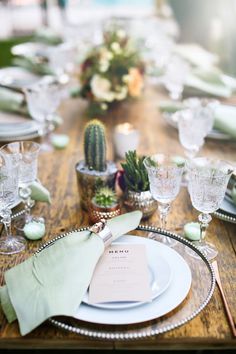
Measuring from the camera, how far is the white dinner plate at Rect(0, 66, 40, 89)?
1.82m

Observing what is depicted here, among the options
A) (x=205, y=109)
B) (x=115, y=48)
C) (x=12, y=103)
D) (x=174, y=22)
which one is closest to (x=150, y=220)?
(x=205, y=109)

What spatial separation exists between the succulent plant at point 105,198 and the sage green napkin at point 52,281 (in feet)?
0.41

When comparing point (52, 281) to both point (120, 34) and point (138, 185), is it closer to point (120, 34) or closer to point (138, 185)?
point (138, 185)

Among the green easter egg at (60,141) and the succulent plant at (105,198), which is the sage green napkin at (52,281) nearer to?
the succulent plant at (105,198)

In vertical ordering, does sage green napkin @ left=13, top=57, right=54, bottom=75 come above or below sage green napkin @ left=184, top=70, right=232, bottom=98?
below

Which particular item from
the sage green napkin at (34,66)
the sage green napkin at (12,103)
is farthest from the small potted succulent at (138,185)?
the sage green napkin at (34,66)

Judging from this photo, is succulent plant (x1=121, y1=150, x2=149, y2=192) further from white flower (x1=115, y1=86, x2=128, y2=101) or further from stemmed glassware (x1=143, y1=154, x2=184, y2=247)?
white flower (x1=115, y1=86, x2=128, y2=101)

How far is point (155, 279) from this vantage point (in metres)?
0.80

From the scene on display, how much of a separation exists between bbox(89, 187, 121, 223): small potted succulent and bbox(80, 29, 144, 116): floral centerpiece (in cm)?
71

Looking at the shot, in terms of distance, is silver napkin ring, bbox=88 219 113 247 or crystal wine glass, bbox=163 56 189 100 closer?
silver napkin ring, bbox=88 219 113 247

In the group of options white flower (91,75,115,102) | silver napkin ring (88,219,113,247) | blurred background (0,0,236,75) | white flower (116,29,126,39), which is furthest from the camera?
blurred background (0,0,236,75)

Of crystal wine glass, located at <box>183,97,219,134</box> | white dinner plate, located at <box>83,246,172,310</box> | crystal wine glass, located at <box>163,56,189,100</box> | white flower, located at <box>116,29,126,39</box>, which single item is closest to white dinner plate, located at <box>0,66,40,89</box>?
white flower, located at <box>116,29,126,39</box>

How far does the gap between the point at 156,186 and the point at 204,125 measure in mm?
421

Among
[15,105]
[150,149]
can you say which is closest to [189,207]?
[150,149]
